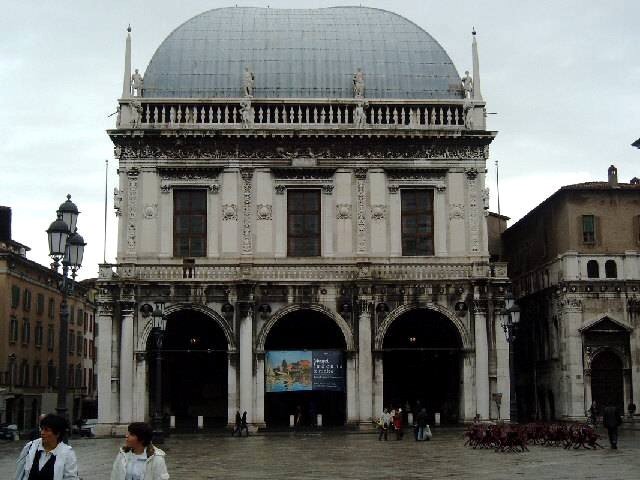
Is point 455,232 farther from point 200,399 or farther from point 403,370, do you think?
point 200,399

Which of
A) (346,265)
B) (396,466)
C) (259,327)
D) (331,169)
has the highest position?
(331,169)

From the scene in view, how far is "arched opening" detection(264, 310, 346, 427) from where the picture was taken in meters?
47.3

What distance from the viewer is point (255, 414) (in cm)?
4684

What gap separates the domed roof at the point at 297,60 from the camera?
52.3 m

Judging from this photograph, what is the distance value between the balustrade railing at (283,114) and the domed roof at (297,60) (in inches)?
73.3

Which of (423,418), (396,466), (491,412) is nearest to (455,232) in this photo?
(491,412)

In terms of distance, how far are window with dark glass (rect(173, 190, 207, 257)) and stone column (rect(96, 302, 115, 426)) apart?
14.9 ft

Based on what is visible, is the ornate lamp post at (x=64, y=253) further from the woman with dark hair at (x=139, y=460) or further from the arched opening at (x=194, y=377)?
the arched opening at (x=194, y=377)

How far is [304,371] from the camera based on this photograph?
47.4 meters

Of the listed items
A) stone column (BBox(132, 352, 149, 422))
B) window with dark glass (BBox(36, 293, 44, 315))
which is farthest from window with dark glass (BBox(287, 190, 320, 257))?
window with dark glass (BBox(36, 293, 44, 315))

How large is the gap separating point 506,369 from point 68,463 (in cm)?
3934

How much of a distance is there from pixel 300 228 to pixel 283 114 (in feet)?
18.9

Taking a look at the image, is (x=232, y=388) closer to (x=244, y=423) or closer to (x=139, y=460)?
(x=244, y=423)

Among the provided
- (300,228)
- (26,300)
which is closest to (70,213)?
(300,228)
